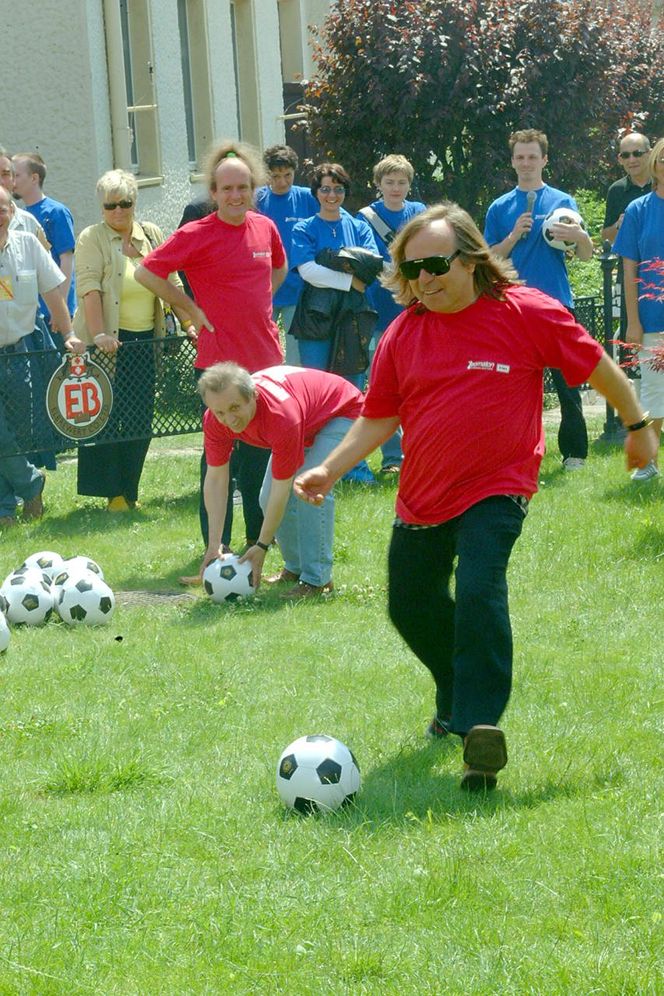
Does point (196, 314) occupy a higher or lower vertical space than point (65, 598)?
higher

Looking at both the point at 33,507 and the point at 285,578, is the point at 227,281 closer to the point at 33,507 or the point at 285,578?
the point at 285,578

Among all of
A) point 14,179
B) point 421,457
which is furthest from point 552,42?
point 421,457

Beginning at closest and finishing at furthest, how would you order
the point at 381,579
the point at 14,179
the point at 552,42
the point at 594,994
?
the point at 594,994
the point at 381,579
the point at 14,179
the point at 552,42

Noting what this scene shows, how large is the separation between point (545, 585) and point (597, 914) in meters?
4.54

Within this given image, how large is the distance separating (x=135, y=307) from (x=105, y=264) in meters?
0.49

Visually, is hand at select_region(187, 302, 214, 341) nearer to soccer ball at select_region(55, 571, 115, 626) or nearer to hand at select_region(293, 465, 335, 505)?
soccer ball at select_region(55, 571, 115, 626)

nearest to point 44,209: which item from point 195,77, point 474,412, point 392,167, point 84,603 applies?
point 392,167

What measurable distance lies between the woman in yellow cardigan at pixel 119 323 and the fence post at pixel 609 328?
3.65m

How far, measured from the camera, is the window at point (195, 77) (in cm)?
2242

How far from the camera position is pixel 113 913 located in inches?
185

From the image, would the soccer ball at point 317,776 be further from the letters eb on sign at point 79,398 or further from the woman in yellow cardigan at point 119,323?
the letters eb on sign at point 79,398

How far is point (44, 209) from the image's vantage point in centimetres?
1331

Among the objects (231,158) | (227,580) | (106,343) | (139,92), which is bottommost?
(227,580)

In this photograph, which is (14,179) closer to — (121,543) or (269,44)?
(121,543)
